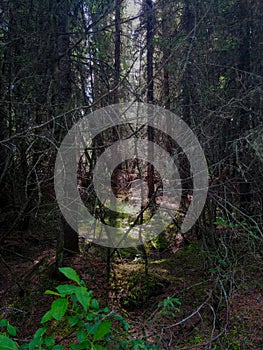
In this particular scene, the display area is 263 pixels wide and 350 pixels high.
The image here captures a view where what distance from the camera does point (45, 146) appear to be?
4.06 meters

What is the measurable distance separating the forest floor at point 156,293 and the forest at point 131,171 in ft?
0.07

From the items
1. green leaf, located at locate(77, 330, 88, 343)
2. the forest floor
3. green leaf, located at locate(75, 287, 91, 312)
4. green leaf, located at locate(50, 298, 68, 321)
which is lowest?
the forest floor

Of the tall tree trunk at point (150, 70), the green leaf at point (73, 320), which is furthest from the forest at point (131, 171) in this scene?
the green leaf at point (73, 320)

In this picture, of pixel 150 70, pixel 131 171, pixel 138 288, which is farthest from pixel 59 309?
pixel 150 70

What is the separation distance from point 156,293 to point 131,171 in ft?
8.05

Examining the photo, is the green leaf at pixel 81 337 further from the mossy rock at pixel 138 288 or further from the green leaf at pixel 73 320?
the mossy rock at pixel 138 288

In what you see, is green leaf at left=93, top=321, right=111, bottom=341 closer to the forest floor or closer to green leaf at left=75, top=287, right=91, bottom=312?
green leaf at left=75, top=287, right=91, bottom=312

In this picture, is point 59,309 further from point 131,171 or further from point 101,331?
point 131,171

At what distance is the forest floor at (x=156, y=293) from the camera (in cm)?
327

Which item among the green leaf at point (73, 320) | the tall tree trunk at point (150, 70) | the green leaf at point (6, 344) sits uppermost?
the tall tree trunk at point (150, 70)

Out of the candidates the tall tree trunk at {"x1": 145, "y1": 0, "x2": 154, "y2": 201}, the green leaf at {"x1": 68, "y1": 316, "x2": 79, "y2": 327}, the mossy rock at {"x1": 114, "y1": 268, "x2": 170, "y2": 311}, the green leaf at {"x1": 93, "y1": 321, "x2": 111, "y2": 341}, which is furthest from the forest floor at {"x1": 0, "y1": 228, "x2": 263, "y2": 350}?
the green leaf at {"x1": 93, "y1": 321, "x2": 111, "y2": 341}

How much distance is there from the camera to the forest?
137 inches

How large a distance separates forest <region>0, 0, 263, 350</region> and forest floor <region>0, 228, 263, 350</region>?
0.02m

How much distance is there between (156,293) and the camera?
13.7ft
